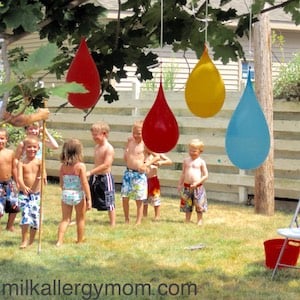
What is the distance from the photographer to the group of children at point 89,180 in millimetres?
6500

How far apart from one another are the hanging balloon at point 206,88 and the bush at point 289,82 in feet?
19.2

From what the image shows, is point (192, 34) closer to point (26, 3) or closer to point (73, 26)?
point (73, 26)

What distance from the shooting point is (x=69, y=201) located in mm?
6555

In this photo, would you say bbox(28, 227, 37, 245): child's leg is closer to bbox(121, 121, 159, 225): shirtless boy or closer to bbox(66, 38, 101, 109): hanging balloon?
bbox(121, 121, 159, 225): shirtless boy

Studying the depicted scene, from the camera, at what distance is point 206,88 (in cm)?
336

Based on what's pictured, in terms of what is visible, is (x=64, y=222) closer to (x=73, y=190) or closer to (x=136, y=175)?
(x=73, y=190)

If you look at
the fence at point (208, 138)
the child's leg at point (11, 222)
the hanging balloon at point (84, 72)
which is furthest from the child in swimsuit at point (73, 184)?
the hanging balloon at point (84, 72)

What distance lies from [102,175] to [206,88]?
4499 millimetres

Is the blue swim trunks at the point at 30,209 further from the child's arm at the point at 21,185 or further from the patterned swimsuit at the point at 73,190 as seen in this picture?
the patterned swimsuit at the point at 73,190

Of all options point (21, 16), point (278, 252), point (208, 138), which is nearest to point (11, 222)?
point (278, 252)

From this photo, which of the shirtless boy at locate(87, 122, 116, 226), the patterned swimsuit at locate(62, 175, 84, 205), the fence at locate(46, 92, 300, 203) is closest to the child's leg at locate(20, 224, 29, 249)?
the patterned swimsuit at locate(62, 175, 84, 205)

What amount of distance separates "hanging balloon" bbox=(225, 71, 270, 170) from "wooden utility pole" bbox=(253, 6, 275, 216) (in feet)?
16.4

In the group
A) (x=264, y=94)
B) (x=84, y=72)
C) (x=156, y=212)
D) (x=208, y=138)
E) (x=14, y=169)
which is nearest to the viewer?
(x=84, y=72)

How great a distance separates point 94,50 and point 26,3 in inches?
60.7
